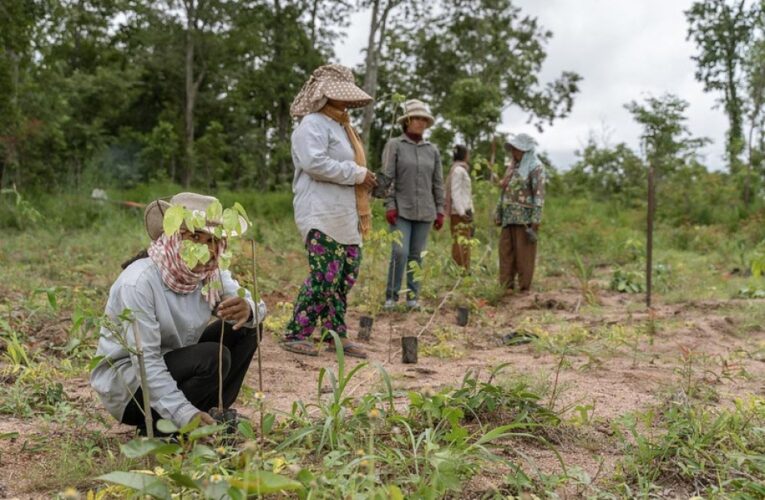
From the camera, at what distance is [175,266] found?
237cm

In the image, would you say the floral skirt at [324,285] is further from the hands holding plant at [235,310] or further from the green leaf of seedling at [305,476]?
the green leaf of seedling at [305,476]

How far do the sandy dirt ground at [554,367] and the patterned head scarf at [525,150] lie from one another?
112cm

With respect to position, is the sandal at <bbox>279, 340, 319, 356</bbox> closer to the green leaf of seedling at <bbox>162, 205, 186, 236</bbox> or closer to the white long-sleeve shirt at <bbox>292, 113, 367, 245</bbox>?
the white long-sleeve shirt at <bbox>292, 113, 367, 245</bbox>

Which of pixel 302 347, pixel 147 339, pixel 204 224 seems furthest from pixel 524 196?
pixel 204 224

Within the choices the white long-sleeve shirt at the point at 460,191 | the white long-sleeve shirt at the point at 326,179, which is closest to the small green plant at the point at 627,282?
the white long-sleeve shirt at the point at 460,191

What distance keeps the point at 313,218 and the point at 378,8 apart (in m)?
13.7

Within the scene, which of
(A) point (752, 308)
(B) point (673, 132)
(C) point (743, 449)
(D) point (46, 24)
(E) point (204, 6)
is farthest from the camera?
(B) point (673, 132)

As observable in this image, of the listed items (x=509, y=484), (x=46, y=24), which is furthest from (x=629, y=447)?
(x=46, y=24)

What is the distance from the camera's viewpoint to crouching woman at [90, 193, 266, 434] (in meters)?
2.31

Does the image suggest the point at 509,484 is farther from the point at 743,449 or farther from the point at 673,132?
the point at 673,132

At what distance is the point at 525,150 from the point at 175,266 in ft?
14.9

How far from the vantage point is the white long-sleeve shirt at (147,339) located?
7.54 ft

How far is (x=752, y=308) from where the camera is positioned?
18.7 feet

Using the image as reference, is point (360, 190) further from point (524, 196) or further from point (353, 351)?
point (524, 196)
